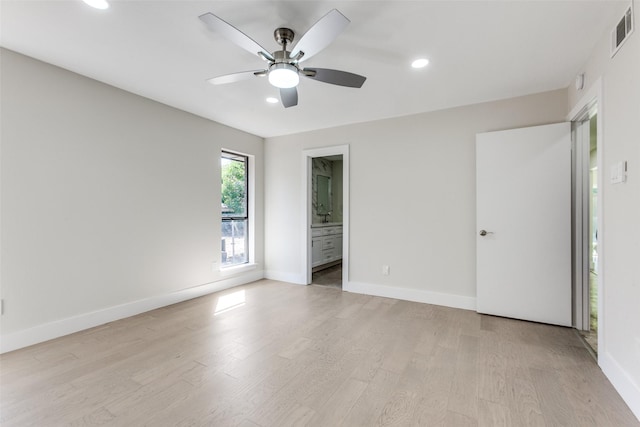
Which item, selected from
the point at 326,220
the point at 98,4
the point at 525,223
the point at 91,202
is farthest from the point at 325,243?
the point at 98,4

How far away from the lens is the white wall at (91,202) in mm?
2365

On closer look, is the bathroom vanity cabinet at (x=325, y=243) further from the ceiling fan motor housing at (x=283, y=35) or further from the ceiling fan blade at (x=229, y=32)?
the ceiling fan blade at (x=229, y=32)

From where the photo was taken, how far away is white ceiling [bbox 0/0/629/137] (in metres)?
1.81

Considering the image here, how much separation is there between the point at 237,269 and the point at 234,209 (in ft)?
3.21

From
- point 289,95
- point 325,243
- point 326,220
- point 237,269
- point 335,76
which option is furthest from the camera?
point 326,220

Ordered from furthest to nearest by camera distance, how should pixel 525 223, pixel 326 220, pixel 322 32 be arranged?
1. pixel 326 220
2. pixel 525 223
3. pixel 322 32

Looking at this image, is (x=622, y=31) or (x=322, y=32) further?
(x=622, y=31)

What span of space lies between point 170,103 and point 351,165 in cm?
248

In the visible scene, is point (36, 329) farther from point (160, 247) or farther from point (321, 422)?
point (321, 422)

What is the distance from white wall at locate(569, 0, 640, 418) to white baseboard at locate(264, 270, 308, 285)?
3.45 metres

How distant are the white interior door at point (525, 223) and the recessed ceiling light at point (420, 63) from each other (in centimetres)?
126

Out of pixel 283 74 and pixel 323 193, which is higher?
pixel 283 74

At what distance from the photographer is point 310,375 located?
2006mm

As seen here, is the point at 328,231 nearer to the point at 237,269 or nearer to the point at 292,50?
the point at 237,269
